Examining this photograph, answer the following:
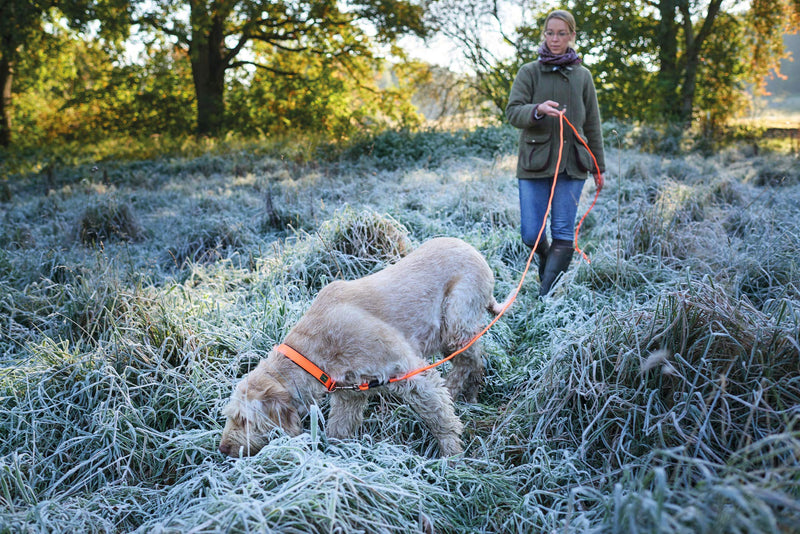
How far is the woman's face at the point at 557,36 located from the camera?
411 centimetres

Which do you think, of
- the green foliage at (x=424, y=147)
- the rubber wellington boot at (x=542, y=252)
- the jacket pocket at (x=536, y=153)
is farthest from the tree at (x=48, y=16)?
the rubber wellington boot at (x=542, y=252)

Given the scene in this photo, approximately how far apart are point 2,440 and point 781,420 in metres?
4.00

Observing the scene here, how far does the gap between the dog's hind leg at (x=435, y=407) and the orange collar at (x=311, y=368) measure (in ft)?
1.22

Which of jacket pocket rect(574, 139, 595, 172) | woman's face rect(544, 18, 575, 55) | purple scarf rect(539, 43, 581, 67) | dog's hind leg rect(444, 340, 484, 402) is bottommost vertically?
dog's hind leg rect(444, 340, 484, 402)

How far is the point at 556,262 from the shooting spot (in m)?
4.54

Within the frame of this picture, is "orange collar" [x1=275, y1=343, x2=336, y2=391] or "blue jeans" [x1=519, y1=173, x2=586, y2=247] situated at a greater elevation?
"blue jeans" [x1=519, y1=173, x2=586, y2=247]

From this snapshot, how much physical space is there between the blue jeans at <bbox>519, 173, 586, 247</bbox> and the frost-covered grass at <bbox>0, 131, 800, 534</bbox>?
0.47 meters

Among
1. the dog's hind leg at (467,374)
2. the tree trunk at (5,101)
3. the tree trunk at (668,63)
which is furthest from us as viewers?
the tree trunk at (5,101)

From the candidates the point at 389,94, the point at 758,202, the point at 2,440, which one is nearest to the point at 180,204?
the point at 2,440

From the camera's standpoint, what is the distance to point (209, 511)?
2020mm

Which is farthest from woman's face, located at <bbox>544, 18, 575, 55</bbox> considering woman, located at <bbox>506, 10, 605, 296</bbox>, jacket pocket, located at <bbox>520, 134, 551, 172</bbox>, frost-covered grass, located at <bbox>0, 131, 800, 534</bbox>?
frost-covered grass, located at <bbox>0, 131, 800, 534</bbox>

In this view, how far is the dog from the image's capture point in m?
2.44

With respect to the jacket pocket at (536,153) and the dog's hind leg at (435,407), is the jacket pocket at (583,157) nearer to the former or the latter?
the jacket pocket at (536,153)

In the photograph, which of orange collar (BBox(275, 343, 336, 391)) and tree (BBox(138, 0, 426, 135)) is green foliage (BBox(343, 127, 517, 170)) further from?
orange collar (BBox(275, 343, 336, 391))
